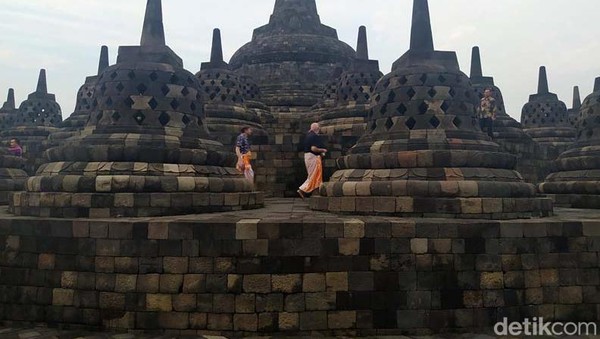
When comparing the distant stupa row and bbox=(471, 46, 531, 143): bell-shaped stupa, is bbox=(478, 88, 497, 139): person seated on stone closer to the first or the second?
bbox=(471, 46, 531, 143): bell-shaped stupa

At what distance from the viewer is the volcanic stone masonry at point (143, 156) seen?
6613mm

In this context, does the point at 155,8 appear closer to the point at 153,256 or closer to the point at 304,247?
the point at 153,256

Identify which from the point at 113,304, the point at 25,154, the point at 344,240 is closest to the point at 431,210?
the point at 344,240

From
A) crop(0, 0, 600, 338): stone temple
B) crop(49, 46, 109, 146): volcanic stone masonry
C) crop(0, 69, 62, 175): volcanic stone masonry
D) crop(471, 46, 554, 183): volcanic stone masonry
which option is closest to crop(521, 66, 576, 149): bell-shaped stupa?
crop(471, 46, 554, 183): volcanic stone masonry

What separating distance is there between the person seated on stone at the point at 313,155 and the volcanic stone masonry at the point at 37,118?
15.6 metres

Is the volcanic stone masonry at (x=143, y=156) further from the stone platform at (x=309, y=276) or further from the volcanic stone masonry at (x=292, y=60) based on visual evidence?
the volcanic stone masonry at (x=292, y=60)

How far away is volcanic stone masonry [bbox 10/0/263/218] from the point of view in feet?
21.7

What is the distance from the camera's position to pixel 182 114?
800cm

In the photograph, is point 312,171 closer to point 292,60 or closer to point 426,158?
point 426,158

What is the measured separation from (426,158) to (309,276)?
118 inches

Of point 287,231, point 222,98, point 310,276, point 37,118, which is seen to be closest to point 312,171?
point 287,231

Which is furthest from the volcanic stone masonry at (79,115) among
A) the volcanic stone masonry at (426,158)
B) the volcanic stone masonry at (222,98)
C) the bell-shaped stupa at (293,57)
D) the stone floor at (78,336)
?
the volcanic stone masonry at (426,158)

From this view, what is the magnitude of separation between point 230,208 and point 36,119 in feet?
59.7

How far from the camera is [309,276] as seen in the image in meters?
5.60
